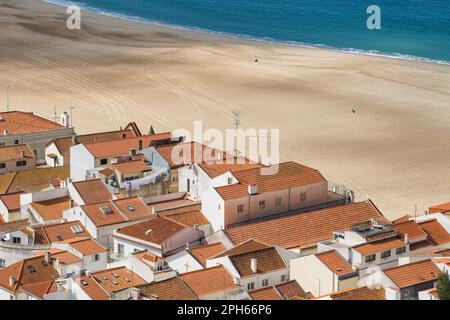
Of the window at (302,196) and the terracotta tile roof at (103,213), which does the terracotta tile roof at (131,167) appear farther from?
the window at (302,196)

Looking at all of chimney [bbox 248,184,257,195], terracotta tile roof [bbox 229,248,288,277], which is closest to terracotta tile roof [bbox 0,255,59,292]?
terracotta tile roof [bbox 229,248,288,277]

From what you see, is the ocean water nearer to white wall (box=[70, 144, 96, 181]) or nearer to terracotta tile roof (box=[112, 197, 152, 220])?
white wall (box=[70, 144, 96, 181])

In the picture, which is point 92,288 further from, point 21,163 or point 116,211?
point 21,163

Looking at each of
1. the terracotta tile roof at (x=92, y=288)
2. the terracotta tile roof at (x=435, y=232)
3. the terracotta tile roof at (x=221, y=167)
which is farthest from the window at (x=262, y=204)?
the terracotta tile roof at (x=92, y=288)

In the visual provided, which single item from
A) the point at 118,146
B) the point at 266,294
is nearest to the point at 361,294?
the point at 266,294

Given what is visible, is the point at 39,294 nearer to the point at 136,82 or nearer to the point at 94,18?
the point at 136,82
